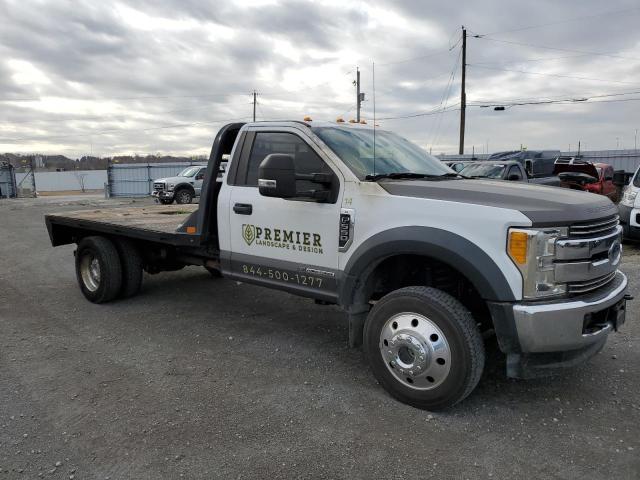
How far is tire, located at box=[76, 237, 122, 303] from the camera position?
20.0ft

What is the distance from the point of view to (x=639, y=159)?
37781 mm

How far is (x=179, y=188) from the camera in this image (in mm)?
21547

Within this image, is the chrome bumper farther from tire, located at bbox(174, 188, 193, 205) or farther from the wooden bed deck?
tire, located at bbox(174, 188, 193, 205)

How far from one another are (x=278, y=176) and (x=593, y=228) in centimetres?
214

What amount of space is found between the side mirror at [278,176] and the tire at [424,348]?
3.56ft

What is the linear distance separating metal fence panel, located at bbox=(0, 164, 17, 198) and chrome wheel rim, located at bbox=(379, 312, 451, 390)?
3479 cm

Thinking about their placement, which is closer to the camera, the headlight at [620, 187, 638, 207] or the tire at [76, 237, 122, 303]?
the tire at [76, 237, 122, 303]

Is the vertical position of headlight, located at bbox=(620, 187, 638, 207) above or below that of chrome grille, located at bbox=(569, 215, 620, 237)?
below

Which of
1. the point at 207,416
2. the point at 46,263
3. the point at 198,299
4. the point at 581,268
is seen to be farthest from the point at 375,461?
the point at 46,263

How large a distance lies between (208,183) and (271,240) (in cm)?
101

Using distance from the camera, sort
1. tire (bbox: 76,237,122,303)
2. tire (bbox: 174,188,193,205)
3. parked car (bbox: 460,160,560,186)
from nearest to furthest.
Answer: tire (bbox: 76,237,122,303), parked car (bbox: 460,160,560,186), tire (bbox: 174,188,193,205)

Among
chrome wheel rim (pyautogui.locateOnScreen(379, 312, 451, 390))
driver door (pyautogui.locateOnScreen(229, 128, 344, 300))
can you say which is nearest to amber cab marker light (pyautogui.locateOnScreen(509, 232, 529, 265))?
chrome wheel rim (pyautogui.locateOnScreen(379, 312, 451, 390))

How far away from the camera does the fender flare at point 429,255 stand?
3.17 m

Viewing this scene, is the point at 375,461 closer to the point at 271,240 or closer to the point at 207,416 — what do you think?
the point at 207,416
